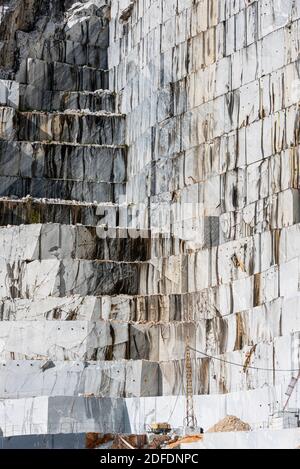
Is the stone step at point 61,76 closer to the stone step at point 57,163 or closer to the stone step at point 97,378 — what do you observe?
the stone step at point 57,163

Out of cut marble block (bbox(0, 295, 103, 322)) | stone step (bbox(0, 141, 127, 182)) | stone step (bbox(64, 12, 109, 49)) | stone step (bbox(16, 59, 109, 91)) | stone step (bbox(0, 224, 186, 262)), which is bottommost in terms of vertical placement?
cut marble block (bbox(0, 295, 103, 322))

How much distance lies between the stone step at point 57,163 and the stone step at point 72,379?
12.2 metres

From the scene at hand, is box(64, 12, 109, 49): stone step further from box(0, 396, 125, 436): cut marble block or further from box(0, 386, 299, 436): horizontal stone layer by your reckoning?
box(0, 396, 125, 436): cut marble block

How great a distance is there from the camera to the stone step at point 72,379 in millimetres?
59469

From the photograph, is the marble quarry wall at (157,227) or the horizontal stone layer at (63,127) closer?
the marble quarry wall at (157,227)

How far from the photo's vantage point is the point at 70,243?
2527 inches

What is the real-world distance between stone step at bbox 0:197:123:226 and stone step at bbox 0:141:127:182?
3.07 meters

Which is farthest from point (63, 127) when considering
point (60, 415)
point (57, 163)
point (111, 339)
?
point (60, 415)

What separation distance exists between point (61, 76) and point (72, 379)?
18724mm

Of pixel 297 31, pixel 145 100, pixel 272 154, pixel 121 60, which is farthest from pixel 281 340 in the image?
pixel 121 60

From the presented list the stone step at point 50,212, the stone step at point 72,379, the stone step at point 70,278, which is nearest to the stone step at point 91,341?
the stone step at point 72,379

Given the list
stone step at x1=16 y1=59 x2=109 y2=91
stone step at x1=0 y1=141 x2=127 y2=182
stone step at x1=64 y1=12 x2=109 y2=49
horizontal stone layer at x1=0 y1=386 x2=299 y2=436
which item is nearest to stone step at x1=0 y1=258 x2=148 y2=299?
horizontal stone layer at x1=0 y1=386 x2=299 y2=436

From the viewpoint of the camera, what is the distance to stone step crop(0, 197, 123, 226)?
6656cm

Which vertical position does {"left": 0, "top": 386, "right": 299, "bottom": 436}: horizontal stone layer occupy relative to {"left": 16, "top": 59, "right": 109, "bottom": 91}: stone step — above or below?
below
